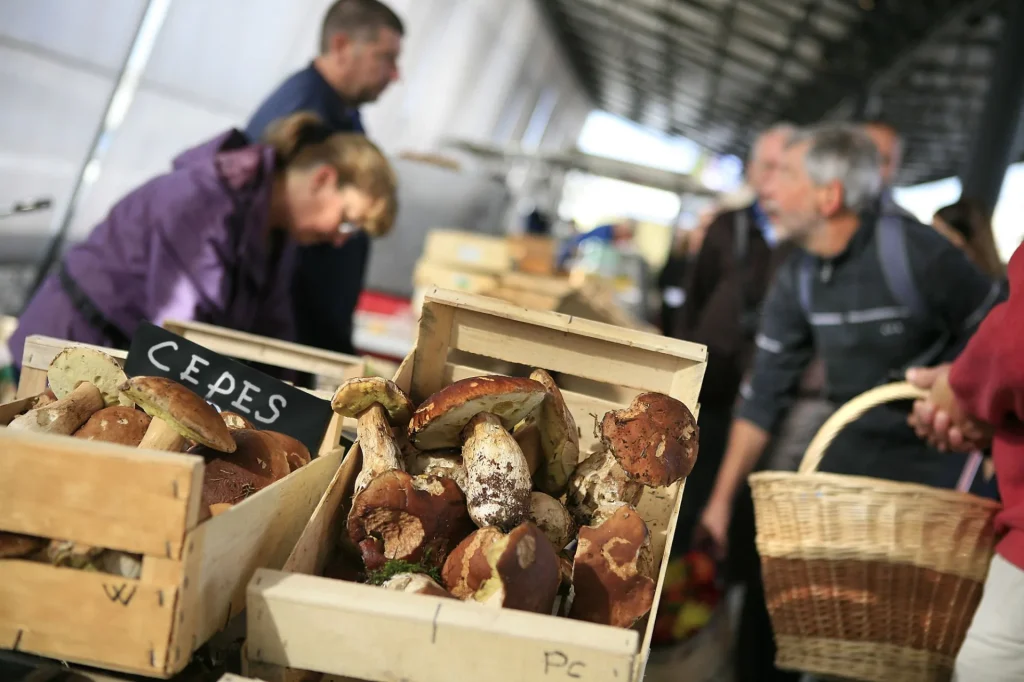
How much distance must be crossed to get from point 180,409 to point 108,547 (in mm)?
209

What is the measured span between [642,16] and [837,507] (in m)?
15.2

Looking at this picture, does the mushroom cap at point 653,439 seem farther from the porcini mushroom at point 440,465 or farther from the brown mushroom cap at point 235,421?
the brown mushroom cap at point 235,421

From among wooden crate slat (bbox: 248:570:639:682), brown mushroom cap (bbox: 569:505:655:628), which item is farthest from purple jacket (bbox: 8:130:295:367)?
brown mushroom cap (bbox: 569:505:655:628)

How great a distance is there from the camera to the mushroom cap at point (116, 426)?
110 cm

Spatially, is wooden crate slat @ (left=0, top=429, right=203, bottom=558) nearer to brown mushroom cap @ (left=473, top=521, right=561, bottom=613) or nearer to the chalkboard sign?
brown mushroom cap @ (left=473, top=521, right=561, bottom=613)

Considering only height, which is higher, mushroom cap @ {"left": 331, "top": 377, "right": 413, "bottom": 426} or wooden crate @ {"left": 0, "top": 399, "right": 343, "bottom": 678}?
mushroom cap @ {"left": 331, "top": 377, "right": 413, "bottom": 426}

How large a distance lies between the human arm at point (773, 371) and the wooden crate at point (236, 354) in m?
1.65

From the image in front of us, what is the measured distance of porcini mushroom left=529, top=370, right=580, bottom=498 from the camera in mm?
1232

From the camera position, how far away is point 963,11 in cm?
878

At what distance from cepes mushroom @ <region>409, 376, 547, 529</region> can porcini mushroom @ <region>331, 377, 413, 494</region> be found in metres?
0.05

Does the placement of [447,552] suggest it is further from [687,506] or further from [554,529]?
[687,506]

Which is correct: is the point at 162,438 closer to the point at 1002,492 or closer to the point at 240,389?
the point at 240,389

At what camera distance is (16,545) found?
0.88 meters

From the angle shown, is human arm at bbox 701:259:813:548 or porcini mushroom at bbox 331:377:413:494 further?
human arm at bbox 701:259:813:548
